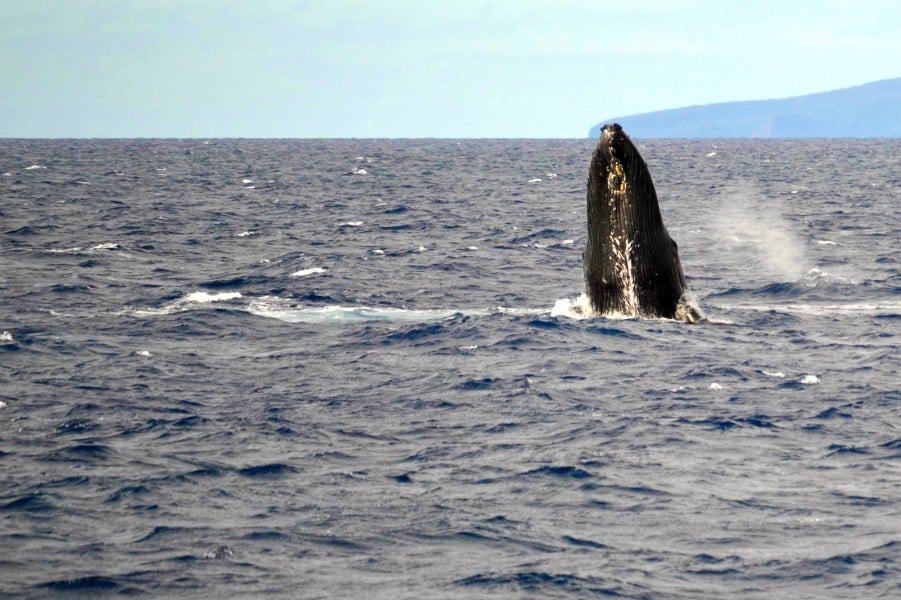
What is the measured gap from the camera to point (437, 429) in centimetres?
1580

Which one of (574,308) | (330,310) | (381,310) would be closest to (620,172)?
(574,308)

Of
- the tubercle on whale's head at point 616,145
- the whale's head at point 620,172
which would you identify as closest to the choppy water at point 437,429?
the whale's head at point 620,172

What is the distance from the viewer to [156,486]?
13234mm

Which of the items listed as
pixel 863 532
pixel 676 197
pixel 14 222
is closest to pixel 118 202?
pixel 14 222

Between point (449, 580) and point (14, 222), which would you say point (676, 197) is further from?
point (449, 580)

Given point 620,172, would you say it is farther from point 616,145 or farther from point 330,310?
point 330,310

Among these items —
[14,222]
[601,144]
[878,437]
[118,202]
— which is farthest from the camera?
[118,202]

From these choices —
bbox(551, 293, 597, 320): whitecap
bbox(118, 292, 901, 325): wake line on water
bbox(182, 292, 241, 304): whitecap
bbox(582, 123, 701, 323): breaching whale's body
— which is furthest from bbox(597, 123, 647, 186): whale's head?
bbox(182, 292, 241, 304): whitecap

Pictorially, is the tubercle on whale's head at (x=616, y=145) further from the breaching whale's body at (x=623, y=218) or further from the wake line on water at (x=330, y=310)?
the wake line on water at (x=330, y=310)

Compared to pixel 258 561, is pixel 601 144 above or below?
above

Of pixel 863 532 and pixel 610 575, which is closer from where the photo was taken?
pixel 610 575

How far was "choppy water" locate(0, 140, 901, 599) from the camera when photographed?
35.9 feet

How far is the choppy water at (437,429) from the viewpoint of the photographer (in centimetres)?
1095

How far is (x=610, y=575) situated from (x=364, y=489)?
11.0 feet
